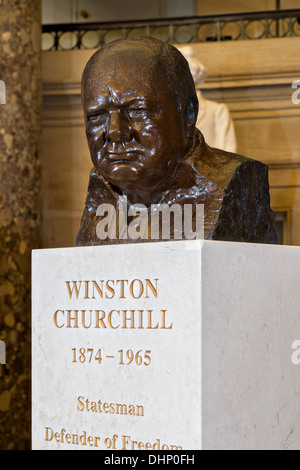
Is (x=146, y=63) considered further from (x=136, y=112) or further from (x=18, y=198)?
(x=18, y=198)

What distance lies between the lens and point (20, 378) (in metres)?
5.87

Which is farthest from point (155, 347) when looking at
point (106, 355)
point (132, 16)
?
point (132, 16)

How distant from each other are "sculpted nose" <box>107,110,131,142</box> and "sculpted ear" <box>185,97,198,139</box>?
32cm

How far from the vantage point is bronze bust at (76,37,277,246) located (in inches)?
121

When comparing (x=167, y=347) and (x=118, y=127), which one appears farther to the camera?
(x=118, y=127)

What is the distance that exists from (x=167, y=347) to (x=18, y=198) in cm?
338

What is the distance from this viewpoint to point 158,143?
10.2ft

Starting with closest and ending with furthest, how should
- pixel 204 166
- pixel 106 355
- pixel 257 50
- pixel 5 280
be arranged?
pixel 106 355, pixel 204 166, pixel 5 280, pixel 257 50

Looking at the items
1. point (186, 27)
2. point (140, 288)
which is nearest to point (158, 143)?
point (140, 288)

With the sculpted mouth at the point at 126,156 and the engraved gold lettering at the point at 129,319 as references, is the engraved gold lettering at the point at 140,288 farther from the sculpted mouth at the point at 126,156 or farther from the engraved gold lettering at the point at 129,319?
the sculpted mouth at the point at 126,156

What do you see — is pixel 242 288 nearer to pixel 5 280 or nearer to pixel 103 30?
pixel 5 280

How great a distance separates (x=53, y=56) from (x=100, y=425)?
16.7 ft

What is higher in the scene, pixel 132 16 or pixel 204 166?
pixel 132 16

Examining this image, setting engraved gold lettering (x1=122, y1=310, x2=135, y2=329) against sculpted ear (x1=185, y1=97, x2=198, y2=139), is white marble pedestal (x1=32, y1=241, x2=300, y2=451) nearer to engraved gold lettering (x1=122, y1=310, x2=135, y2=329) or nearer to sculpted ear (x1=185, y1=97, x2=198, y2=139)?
engraved gold lettering (x1=122, y1=310, x2=135, y2=329)
